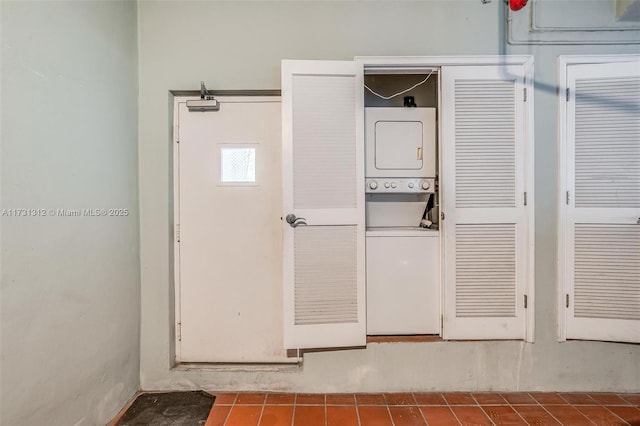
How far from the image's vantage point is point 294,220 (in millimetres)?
1868

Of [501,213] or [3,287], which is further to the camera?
[501,213]

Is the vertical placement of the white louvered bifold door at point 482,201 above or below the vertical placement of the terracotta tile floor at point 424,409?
above

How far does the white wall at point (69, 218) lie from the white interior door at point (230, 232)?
1.03 feet

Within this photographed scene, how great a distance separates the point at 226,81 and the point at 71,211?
118cm

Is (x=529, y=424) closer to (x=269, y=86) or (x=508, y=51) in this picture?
(x=508, y=51)

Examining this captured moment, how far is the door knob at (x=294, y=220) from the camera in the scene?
1.87 metres

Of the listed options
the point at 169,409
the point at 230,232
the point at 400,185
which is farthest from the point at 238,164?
the point at 169,409

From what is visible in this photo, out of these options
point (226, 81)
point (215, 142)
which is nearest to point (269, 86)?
point (226, 81)

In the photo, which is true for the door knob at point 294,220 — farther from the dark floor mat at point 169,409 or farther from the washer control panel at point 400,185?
the dark floor mat at point 169,409

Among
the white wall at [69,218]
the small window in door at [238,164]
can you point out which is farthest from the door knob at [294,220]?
the white wall at [69,218]

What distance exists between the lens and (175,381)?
2.01 m

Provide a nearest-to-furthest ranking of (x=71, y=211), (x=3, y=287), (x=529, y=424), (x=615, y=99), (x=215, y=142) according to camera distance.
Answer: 1. (x=3, y=287)
2. (x=71, y=211)
3. (x=529, y=424)
4. (x=615, y=99)
5. (x=215, y=142)

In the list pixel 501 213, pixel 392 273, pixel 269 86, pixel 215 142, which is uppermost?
pixel 269 86

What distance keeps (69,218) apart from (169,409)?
1.26 meters
